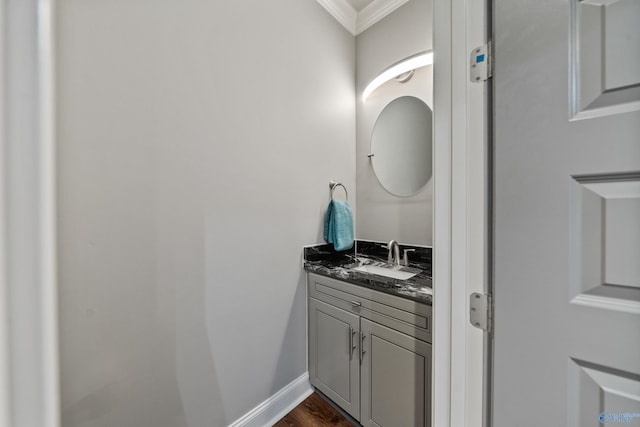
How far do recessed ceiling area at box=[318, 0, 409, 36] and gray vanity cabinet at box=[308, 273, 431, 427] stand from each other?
1.92m

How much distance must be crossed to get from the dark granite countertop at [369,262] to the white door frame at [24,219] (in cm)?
110

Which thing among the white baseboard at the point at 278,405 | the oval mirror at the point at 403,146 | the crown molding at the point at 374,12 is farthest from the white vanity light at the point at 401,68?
the white baseboard at the point at 278,405

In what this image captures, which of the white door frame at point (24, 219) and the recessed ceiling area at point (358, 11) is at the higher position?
the recessed ceiling area at point (358, 11)

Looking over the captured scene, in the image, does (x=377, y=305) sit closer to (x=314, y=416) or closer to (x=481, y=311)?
(x=481, y=311)

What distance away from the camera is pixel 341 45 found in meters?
1.88

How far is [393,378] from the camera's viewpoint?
115 centimetres

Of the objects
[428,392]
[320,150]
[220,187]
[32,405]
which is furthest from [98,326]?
[320,150]

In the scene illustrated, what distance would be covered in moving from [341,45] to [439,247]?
1832 mm

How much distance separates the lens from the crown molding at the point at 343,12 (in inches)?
67.9

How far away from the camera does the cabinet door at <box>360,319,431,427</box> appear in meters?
1.05

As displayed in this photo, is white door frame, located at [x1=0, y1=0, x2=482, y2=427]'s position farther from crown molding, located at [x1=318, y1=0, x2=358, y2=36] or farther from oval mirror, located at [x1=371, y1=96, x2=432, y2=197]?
crown molding, located at [x1=318, y1=0, x2=358, y2=36]

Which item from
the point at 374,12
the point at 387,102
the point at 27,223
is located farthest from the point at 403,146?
the point at 27,223

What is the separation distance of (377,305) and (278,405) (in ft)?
2.89

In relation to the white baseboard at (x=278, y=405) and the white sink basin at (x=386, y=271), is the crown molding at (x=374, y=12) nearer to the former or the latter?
the white sink basin at (x=386, y=271)
